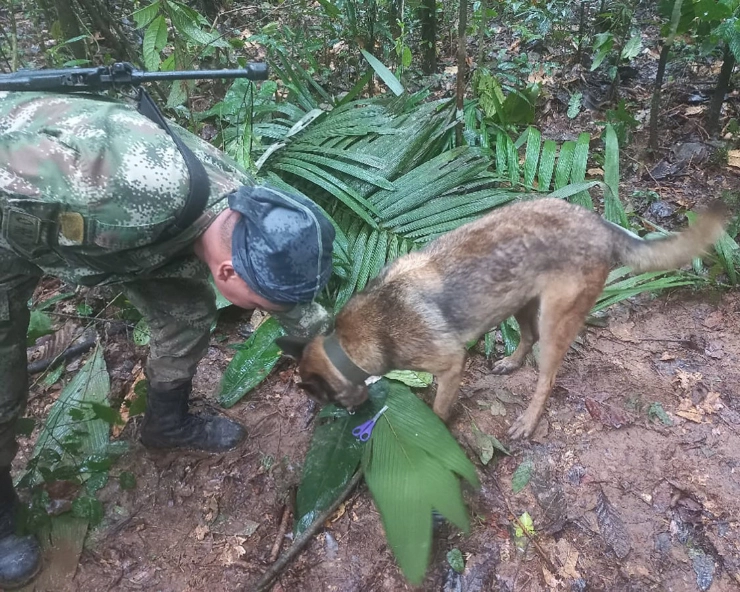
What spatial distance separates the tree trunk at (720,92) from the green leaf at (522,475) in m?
4.02

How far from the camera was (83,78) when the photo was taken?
2172mm

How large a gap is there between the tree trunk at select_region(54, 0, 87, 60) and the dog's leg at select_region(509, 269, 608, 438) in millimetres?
4469

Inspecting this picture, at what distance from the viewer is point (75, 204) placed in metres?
1.88

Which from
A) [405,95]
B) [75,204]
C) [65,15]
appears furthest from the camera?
[405,95]

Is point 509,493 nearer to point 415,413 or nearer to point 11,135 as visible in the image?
point 415,413

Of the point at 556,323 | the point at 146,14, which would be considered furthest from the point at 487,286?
the point at 146,14

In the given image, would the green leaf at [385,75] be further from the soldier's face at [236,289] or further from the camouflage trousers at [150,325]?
the soldier's face at [236,289]

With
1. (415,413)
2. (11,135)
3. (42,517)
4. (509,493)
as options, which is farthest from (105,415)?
(509,493)

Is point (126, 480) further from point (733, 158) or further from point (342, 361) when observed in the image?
point (733, 158)

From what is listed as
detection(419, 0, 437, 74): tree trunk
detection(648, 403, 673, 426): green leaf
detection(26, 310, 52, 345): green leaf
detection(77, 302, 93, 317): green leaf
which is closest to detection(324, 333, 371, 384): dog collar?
detection(26, 310, 52, 345): green leaf

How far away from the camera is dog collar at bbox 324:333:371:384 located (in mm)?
2771

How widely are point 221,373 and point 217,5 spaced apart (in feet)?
17.5

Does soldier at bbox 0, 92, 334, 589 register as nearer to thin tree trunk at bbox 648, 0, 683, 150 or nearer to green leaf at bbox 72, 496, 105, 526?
green leaf at bbox 72, 496, 105, 526

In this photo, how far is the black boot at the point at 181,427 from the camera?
10.2ft
